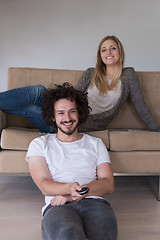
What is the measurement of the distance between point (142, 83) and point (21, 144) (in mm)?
1371

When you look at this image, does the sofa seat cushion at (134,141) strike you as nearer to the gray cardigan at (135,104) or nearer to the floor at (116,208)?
the gray cardigan at (135,104)

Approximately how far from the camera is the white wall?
11.3 ft

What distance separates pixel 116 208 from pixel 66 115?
79 cm

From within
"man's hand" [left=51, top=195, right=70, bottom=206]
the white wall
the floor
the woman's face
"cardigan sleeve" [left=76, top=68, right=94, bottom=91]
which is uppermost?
the white wall

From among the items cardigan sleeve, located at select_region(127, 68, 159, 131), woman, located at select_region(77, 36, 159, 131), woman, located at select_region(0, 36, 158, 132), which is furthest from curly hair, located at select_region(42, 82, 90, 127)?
cardigan sleeve, located at select_region(127, 68, 159, 131)

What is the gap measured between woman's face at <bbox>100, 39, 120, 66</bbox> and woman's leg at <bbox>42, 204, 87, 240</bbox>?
1354mm

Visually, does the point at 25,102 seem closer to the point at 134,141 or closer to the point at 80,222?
the point at 134,141

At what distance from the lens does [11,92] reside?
1602 mm

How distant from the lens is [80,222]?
956mm

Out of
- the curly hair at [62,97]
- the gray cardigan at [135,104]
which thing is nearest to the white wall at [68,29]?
the gray cardigan at [135,104]

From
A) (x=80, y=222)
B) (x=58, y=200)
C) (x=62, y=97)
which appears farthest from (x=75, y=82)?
(x=80, y=222)

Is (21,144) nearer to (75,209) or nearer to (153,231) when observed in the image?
(75,209)

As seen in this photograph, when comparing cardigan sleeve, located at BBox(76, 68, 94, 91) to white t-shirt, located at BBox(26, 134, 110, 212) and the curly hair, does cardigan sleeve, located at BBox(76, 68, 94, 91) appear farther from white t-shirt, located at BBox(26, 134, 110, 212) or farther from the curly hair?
white t-shirt, located at BBox(26, 134, 110, 212)

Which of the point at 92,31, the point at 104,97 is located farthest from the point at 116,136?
the point at 92,31
